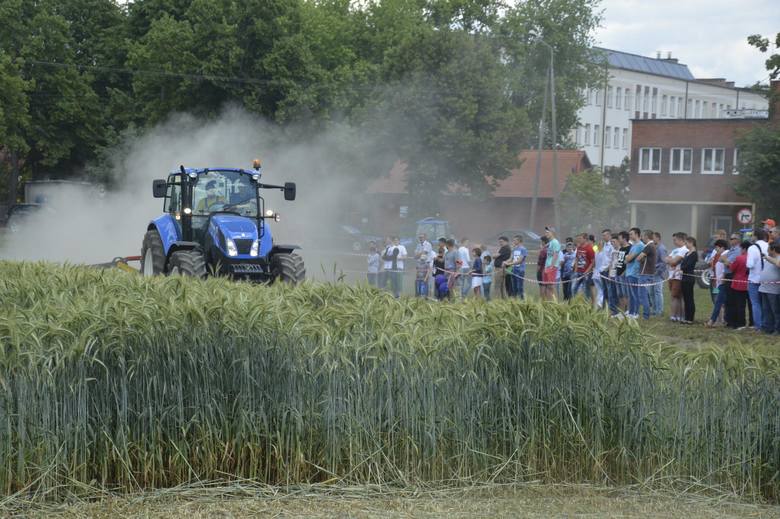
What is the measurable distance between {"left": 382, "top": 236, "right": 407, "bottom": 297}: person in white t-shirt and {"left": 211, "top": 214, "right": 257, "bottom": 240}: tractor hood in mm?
7856

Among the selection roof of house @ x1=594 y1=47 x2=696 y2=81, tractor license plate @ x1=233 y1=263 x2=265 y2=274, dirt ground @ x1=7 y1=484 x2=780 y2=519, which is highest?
roof of house @ x1=594 y1=47 x2=696 y2=81

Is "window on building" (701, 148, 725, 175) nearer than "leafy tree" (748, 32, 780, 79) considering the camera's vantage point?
No

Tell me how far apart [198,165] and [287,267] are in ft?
68.4

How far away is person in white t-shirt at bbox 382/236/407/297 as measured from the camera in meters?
26.7

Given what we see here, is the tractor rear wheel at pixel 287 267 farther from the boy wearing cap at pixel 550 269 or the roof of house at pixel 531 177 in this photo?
the roof of house at pixel 531 177

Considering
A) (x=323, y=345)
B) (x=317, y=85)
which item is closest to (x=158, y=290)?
(x=323, y=345)

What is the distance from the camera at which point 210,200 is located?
19.9 metres

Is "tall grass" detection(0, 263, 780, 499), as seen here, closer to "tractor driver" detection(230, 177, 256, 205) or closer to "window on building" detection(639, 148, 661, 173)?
"tractor driver" detection(230, 177, 256, 205)

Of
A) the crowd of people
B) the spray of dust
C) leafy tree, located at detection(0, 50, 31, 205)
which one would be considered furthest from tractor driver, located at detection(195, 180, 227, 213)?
leafy tree, located at detection(0, 50, 31, 205)

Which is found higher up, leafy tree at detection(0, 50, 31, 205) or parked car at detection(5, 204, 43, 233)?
leafy tree at detection(0, 50, 31, 205)

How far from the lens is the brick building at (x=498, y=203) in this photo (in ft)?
203

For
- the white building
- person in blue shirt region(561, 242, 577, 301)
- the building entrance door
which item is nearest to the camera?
person in blue shirt region(561, 242, 577, 301)

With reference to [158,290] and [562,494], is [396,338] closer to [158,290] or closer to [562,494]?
[562,494]

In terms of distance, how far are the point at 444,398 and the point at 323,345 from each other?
3.11 feet
